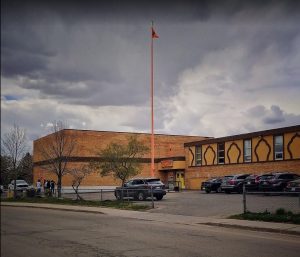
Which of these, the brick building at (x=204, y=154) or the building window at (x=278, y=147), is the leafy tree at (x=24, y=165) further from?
the building window at (x=278, y=147)

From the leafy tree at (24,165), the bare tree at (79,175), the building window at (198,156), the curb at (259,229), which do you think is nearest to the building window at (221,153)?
the building window at (198,156)

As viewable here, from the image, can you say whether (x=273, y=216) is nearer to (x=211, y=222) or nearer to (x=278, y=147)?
(x=211, y=222)

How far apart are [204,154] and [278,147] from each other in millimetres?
11339

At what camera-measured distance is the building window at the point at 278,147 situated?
1540 inches

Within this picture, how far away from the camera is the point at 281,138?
39219mm

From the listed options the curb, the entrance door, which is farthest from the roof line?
the curb

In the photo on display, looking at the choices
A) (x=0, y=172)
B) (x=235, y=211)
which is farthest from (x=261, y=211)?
(x=0, y=172)

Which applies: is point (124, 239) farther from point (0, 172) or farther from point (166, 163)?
point (166, 163)

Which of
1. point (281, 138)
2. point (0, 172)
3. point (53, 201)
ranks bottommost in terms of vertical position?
point (53, 201)

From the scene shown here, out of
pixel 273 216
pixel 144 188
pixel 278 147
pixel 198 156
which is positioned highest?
pixel 278 147

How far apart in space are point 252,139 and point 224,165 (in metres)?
4.92

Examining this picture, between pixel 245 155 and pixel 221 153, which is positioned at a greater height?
pixel 221 153

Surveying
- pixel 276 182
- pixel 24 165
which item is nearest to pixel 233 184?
pixel 276 182

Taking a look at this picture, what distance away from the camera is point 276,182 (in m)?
31.8
